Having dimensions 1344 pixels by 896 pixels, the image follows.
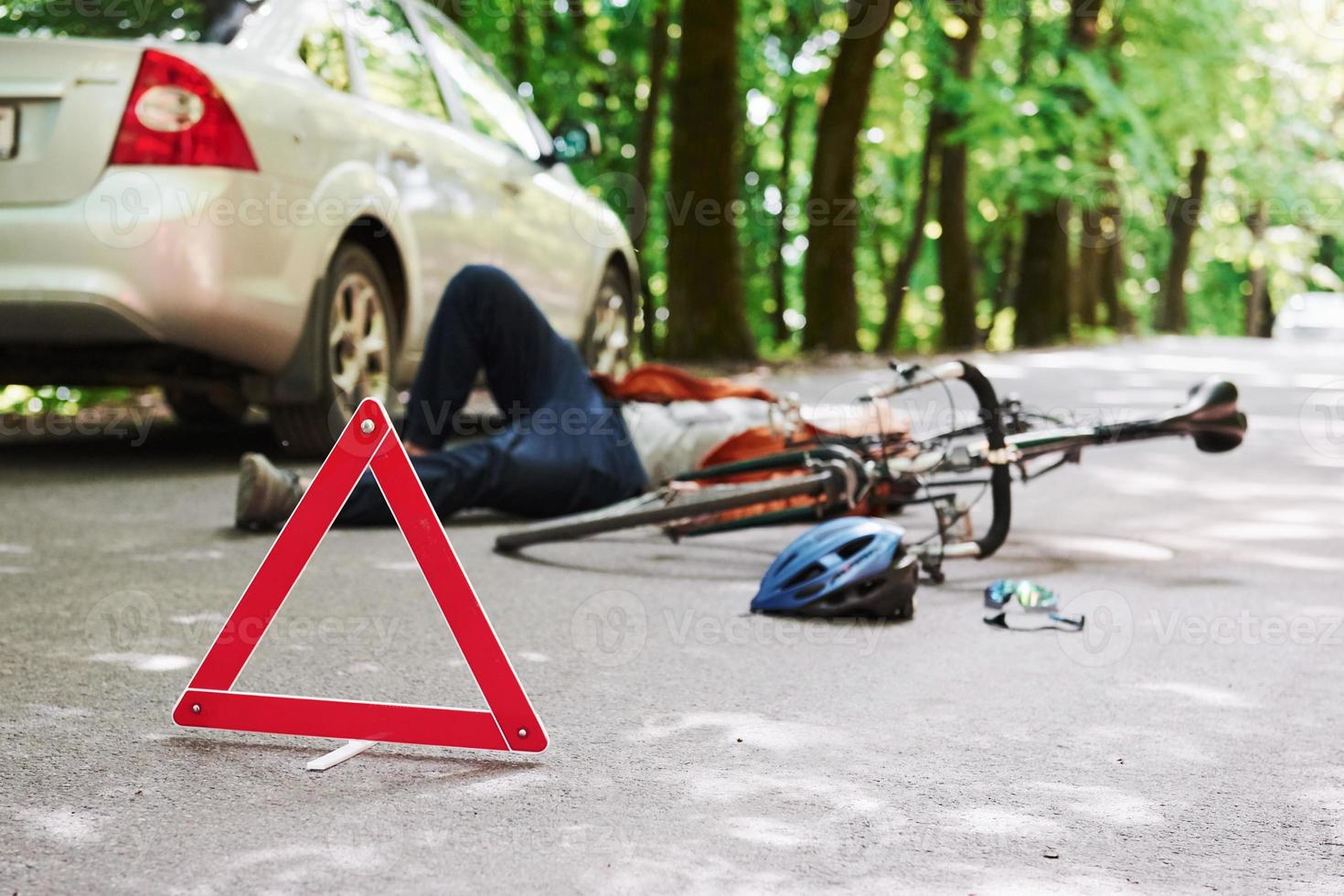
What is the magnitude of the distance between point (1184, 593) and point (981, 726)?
2.01 metres

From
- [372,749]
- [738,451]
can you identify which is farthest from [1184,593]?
[372,749]

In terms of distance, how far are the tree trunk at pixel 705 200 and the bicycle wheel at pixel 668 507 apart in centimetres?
1018

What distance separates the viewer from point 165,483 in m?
7.76

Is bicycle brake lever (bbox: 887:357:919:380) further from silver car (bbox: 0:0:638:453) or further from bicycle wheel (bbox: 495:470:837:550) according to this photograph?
silver car (bbox: 0:0:638:453)

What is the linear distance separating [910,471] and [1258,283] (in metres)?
53.3

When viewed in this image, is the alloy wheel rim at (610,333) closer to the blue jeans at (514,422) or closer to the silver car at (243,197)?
the silver car at (243,197)

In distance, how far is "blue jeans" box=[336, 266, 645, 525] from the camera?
6.60 m

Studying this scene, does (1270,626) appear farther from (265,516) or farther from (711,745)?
(265,516)

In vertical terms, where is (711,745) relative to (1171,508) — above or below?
above

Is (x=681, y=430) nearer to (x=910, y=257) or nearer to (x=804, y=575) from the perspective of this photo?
(x=804, y=575)

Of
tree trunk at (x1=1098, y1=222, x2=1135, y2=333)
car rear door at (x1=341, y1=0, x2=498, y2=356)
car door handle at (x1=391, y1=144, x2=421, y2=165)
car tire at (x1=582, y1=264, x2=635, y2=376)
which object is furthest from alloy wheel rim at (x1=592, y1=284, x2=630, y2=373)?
tree trunk at (x1=1098, y1=222, x2=1135, y2=333)

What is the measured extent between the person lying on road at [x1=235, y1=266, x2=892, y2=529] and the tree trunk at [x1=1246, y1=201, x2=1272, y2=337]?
40020 millimetres

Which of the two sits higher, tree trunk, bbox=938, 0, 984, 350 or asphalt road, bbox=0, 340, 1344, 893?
asphalt road, bbox=0, 340, 1344, 893

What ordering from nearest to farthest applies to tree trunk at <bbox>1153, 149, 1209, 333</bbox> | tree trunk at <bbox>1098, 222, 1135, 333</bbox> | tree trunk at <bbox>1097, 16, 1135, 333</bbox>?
tree trunk at <bbox>1097, 16, 1135, 333</bbox> < tree trunk at <bbox>1098, 222, 1135, 333</bbox> < tree trunk at <bbox>1153, 149, 1209, 333</bbox>
